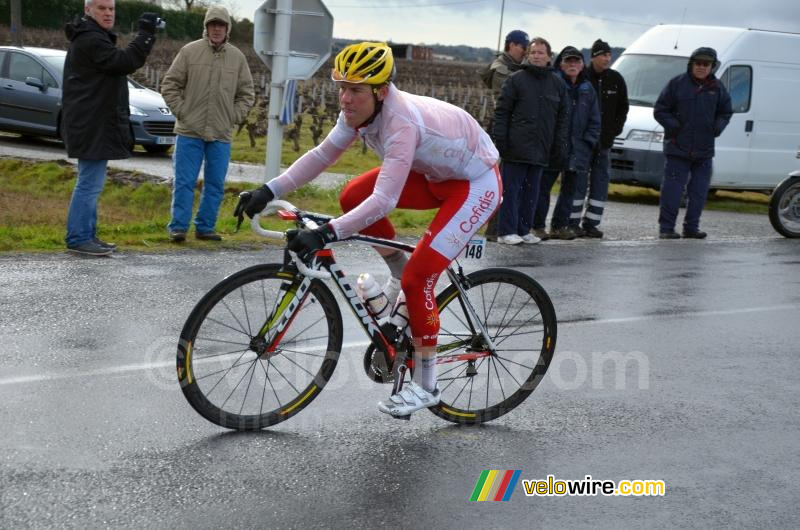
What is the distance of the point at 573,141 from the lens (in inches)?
502

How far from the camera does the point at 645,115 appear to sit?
17781 mm

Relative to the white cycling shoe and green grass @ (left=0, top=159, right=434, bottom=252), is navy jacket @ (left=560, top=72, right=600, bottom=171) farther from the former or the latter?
the white cycling shoe

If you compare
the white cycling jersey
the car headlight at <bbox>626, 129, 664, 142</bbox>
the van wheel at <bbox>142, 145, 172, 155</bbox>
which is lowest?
the van wheel at <bbox>142, 145, 172, 155</bbox>

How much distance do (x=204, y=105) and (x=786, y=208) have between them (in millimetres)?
8299

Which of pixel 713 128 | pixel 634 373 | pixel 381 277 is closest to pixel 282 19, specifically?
pixel 381 277

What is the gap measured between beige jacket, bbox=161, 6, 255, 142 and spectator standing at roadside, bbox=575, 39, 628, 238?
4.67 meters

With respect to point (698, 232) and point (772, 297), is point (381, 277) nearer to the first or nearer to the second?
point (772, 297)

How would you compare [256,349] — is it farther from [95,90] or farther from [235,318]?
[95,90]

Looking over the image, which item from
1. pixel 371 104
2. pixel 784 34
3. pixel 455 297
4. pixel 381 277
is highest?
pixel 784 34

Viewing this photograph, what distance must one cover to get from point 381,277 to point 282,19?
4.08 meters

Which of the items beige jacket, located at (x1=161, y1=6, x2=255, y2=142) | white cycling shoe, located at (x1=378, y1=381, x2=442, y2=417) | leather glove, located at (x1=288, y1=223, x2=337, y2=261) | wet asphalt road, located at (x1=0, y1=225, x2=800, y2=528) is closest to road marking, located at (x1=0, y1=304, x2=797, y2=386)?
wet asphalt road, located at (x1=0, y1=225, x2=800, y2=528)

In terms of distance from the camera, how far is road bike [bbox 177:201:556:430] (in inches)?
205

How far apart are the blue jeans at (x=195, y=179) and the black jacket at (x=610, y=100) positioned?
4902mm

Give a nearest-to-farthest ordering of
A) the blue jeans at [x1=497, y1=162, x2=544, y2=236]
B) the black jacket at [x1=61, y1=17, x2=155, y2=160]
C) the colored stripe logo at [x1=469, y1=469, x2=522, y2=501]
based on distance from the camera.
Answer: the colored stripe logo at [x1=469, y1=469, x2=522, y2=501], the black jacket at [x1=61, y1=17, x2=155, y2=160], the blue jeans at [x1=497, y1=162, x2=544, y2=236]
